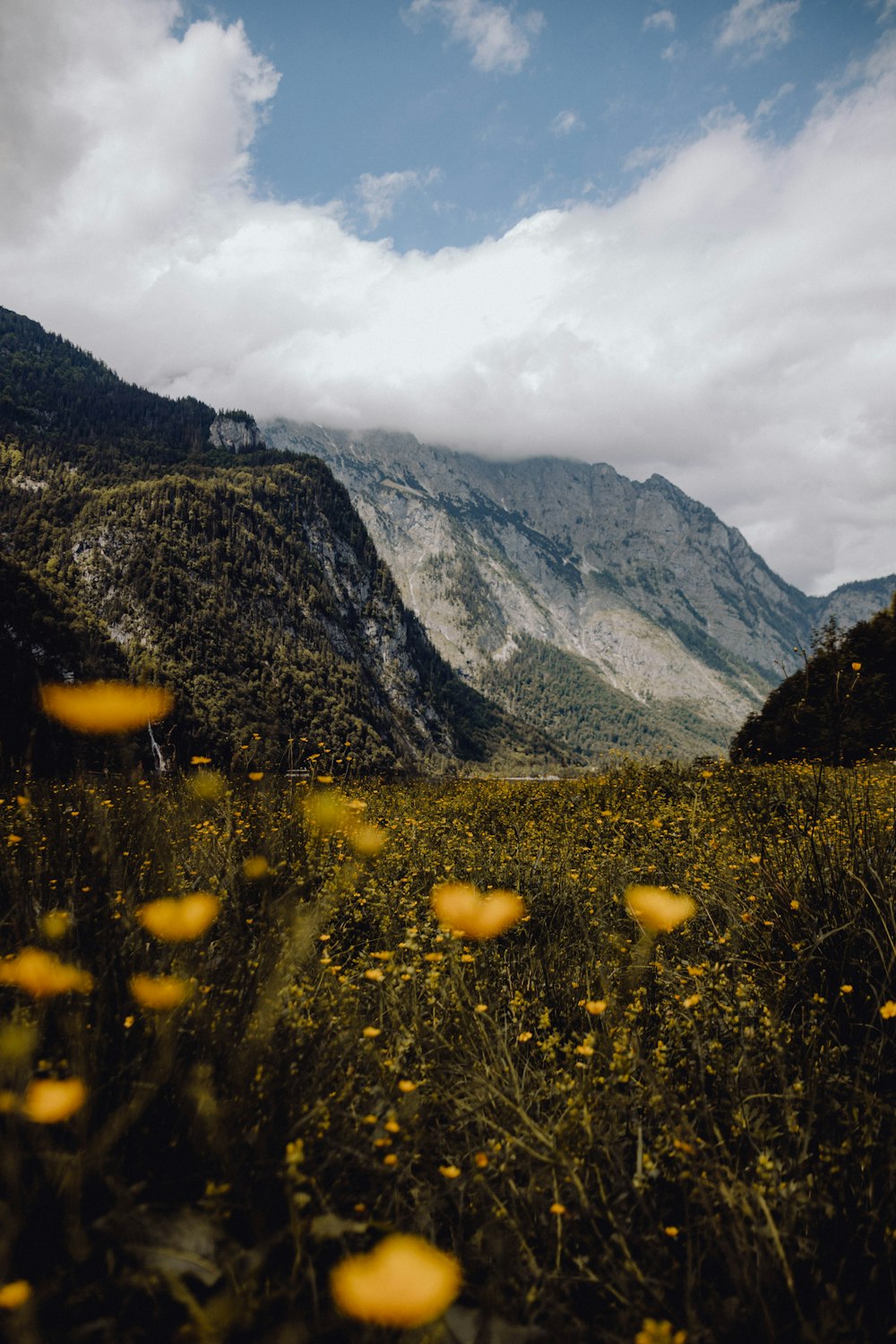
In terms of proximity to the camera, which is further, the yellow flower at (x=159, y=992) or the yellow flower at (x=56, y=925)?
the yellow flower at (x=56, y=925)

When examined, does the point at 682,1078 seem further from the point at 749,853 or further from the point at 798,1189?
the point at 749,853

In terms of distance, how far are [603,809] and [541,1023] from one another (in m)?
5.42

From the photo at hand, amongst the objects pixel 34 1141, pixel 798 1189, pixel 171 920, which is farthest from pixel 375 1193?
pixel 171 920

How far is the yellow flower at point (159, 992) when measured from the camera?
2.54m

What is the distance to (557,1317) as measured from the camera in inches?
65.1

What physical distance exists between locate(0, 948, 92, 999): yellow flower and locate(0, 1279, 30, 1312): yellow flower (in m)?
1.22

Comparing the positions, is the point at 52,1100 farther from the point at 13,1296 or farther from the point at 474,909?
the point at 474,909

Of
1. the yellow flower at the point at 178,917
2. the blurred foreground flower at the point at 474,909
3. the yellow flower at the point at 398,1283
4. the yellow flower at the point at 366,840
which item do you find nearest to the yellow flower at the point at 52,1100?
the yellow flower at the point at 398,1283

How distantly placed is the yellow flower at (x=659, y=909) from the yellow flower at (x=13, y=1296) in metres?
3.67

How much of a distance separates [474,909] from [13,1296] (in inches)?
142

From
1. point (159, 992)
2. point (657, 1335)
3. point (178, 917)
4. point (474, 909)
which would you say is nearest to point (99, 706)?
point (178, 917)

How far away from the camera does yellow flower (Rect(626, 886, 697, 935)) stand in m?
4.24

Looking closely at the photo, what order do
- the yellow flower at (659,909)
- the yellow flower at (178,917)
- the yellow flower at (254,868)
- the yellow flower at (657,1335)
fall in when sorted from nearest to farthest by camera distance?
the yellow flower at (657,1335)
the yellow flower at (178,917)
the yellow flower at (659,909)
the yellow flower at (254,868)

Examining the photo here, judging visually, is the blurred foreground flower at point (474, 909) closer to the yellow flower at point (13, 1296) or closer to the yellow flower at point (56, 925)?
the yellow flower at point (56, 925)
